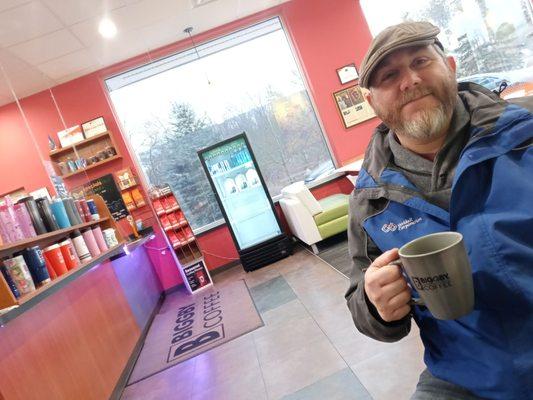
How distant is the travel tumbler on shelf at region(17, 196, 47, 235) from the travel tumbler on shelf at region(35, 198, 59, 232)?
2.8 inches

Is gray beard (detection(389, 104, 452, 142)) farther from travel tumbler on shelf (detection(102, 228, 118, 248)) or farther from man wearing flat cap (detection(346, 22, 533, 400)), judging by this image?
travel tumbler on shelf (detection(102, 228, 118, 248))

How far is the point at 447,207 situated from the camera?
951mm

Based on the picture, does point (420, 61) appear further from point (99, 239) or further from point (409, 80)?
point (99, 239)

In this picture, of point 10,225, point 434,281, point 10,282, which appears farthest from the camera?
point 10,225

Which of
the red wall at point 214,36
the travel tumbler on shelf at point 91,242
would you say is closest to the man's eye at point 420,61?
the travel tumbler on shelf at point 91,242

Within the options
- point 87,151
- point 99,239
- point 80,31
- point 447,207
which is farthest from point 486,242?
point 87,151

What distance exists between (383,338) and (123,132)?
18.4ft

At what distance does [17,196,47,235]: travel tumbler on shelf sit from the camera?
260 centimetres

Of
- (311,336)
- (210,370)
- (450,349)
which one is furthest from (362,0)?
(450,349)

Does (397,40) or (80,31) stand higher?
(80,31)

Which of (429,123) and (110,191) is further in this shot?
(110,191)

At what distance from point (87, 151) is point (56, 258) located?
3.44 meters

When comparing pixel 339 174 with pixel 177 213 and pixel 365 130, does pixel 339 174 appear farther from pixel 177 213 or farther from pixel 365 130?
pixel 177 213

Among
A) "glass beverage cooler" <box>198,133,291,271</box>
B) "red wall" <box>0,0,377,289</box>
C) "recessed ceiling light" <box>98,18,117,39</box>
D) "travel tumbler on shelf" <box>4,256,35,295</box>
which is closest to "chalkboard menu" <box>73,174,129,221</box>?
"red wall" <box>0,0,377,289</box>
